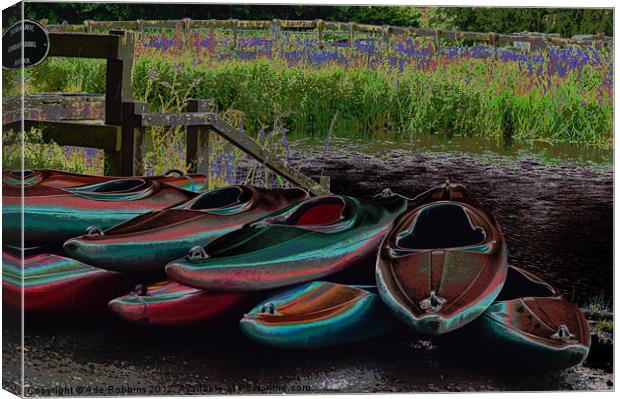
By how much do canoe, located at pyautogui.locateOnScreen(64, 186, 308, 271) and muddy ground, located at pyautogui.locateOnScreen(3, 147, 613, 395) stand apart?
278 millimetres

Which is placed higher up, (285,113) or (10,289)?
(285,113)

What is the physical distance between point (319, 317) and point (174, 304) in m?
0.62

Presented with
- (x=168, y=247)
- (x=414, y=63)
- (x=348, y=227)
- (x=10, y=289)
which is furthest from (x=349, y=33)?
(x=10, y=289)

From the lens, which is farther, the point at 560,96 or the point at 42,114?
the point at 560,96

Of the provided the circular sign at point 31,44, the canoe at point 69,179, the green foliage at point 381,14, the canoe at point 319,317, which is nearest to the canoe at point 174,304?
the canoe at point 319,317

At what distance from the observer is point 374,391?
587cm

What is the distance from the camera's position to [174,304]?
574cm

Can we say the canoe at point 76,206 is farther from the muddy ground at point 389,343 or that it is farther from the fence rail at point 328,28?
the fence rail at point 328,28

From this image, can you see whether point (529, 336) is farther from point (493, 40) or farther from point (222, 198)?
point (222, 198)

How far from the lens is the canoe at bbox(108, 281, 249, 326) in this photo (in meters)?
5.73

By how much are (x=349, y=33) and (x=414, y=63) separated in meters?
0.36

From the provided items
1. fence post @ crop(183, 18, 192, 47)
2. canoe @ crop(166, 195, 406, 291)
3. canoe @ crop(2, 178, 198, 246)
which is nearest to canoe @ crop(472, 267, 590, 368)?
canoe @ crop(166, 195, 406, 291)

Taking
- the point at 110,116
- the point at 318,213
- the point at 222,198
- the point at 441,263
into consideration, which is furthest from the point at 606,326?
the point at 110,116

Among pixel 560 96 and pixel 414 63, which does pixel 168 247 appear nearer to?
pixel 414 63
